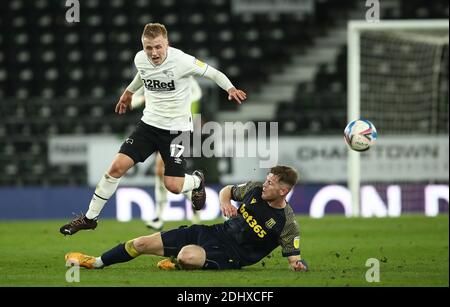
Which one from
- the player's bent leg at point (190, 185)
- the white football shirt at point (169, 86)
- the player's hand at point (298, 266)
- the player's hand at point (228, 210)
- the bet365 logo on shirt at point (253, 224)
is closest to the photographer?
the player's hand at point (228, 210)

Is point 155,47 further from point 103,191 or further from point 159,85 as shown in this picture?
point 103,191

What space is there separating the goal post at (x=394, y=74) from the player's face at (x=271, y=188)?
25.3 ft

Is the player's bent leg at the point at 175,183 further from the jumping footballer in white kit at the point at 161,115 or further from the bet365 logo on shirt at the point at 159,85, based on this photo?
the bet365 logo on shirt at the point at 159,85

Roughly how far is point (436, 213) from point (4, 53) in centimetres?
1056

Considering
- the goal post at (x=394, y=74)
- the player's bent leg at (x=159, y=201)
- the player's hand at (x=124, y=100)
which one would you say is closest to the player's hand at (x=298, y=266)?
the player's hand at (x=124, y=100)

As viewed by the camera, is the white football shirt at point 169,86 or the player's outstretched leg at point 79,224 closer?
the player's outstretched leg at point 79,224

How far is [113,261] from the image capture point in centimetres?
786

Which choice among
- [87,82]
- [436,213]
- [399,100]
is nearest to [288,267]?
[436,213]

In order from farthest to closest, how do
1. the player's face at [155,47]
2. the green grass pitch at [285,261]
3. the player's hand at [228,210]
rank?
the player's face at [155,47]
the player's hand at [228,210]
the green grass pitch at [285,261]

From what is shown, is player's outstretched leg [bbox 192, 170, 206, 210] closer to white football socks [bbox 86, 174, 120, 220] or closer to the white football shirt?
the white football shirt

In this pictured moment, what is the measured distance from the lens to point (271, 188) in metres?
7.72

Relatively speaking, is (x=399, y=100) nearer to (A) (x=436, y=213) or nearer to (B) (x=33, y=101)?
(A) (x=436, y=213)

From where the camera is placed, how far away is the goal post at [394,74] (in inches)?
611

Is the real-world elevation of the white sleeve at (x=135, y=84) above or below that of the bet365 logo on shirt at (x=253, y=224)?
above
